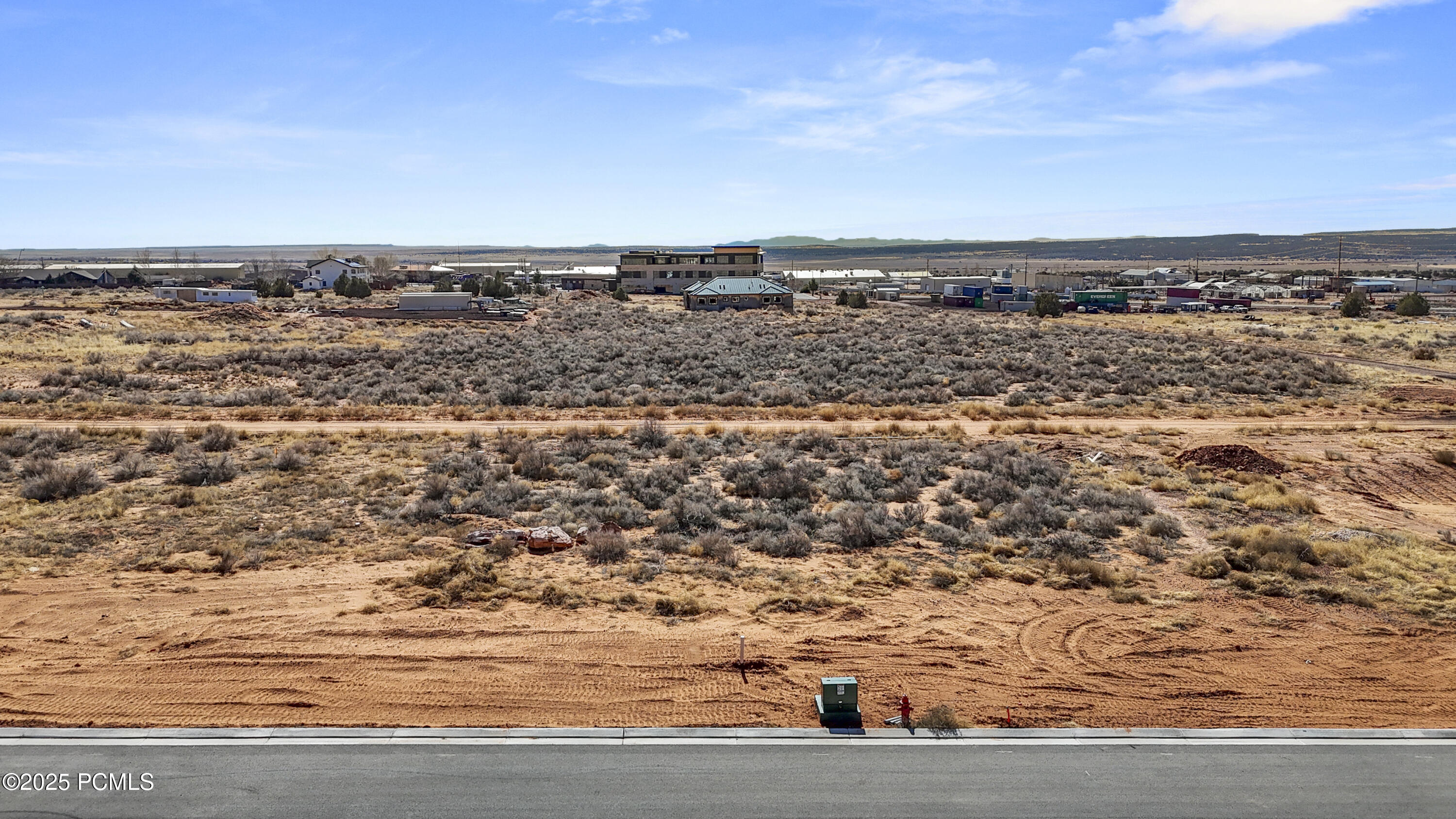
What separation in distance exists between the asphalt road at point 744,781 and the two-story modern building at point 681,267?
116 meters

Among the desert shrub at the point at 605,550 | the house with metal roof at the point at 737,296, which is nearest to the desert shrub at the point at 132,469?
the desert shrub at the point at 605,550

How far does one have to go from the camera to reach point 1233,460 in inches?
1043

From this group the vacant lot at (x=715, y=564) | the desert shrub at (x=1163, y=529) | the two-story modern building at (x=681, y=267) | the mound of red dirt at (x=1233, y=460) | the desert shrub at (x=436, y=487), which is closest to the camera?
the vacant lot at (x=715, y=564)

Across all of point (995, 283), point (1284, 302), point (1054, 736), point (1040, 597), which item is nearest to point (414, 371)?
point (1040, 597)

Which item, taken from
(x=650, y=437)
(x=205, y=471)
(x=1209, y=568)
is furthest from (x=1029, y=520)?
(x=205, y=471)

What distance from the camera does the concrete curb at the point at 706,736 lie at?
11094 mm

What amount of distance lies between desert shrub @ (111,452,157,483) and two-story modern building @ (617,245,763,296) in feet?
335

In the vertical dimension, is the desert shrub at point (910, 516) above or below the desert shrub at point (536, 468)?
below

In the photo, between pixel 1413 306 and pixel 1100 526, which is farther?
pixel 1413 306

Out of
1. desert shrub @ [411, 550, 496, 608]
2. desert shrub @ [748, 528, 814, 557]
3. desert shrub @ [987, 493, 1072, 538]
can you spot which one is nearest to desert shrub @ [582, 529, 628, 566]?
desert shrub @ [411, 550, 496, 608]

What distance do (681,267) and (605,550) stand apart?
111820 mm

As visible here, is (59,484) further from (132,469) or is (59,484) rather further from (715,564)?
(715,564)

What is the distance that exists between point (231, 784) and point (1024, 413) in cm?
3270

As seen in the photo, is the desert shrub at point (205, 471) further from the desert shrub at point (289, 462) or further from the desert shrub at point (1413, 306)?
the desert shrub at point (1413, 306)
